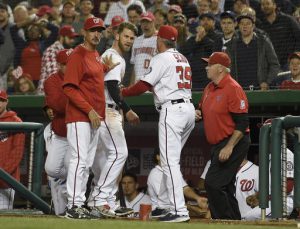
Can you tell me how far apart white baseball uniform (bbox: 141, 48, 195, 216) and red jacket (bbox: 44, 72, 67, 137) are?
1.23m

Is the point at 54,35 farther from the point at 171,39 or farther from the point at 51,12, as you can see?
the point at 171,39

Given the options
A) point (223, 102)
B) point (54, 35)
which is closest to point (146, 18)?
point (54, 35)

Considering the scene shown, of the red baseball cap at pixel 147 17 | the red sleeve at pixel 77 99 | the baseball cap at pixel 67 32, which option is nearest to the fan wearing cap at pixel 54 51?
the baseball cap at pixel 67 32

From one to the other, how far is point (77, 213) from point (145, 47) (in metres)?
4.27

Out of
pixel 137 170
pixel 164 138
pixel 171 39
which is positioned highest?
pixel 171 39

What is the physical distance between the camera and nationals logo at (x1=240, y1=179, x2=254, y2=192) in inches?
389

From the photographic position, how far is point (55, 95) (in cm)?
948

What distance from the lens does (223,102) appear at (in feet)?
28.1

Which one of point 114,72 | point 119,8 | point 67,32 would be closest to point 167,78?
point 114,72

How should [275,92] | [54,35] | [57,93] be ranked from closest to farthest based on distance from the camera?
[57,93], [275,92], [54,35]

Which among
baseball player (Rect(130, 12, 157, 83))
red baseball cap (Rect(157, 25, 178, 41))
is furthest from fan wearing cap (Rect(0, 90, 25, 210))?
baseball player (Rect(130, 12, 157, 83))

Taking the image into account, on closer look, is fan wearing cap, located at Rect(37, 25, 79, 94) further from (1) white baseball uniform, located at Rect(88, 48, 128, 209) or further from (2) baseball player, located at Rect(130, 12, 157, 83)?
(1) white baseball uniform, located at Rect(88, 48, 128, 209)

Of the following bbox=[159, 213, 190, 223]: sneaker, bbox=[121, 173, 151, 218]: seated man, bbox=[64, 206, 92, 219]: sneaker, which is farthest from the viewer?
bbox=[121, 173, 151, 218]: seated man

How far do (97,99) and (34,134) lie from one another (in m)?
1.30
